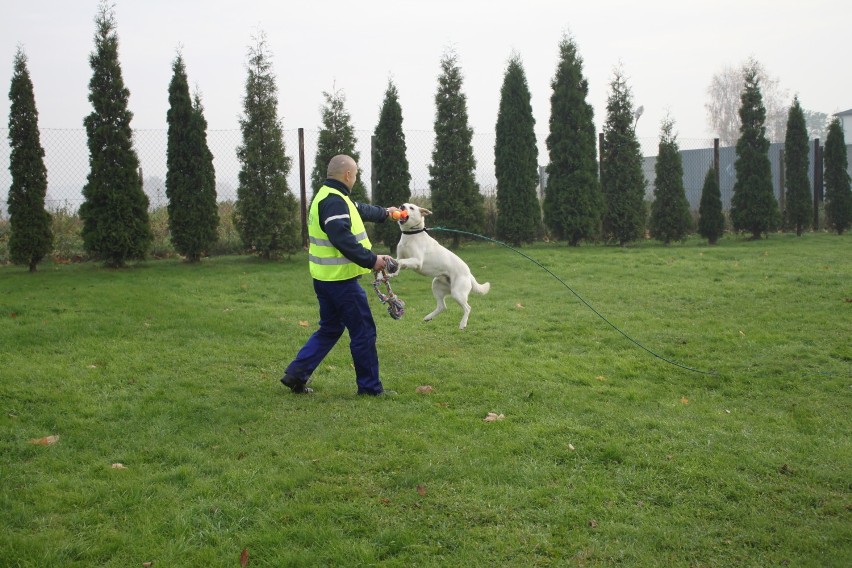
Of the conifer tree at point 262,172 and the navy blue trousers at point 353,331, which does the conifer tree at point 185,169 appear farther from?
the navy blue trousers at point 353,331

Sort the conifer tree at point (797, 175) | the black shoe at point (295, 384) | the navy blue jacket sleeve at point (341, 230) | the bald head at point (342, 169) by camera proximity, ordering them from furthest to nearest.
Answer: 1. the conifer tree at point (797, 175)
2. the black shoe at point (295, 384)
3. the bald head at point (342, 169)
4. the navy blue jacket sleeve at point (341, 230)

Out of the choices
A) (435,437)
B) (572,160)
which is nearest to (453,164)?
(572,160)

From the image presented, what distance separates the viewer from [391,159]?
17188 millimetres

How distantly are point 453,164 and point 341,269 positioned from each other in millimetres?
11601

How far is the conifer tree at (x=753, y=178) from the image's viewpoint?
19688 millimetres

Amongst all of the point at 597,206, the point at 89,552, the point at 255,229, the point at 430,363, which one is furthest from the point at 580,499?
the point at 597,206

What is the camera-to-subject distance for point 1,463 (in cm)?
518

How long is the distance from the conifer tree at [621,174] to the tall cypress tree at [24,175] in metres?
13.2

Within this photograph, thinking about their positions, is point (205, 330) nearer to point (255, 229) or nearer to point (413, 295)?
point (413, 295)

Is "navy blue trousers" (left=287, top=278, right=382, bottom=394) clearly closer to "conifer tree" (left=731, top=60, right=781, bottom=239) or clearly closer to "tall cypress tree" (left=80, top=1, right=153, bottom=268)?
"tall cypress tree" (left=80, top=1, right=153, bottom=268)

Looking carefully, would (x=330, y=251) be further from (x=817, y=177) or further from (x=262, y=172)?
(x=817, y=177)

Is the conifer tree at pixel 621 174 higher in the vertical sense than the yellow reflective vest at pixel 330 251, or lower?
higher

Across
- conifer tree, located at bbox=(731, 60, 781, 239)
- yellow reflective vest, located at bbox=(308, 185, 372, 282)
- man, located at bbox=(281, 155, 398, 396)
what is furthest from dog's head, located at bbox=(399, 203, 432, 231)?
conifer tree, located at bbox=(731, 60, 781, 239)

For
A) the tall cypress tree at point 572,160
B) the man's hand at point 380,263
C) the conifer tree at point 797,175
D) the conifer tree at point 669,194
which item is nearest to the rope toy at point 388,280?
the man's hand at point 380,263
